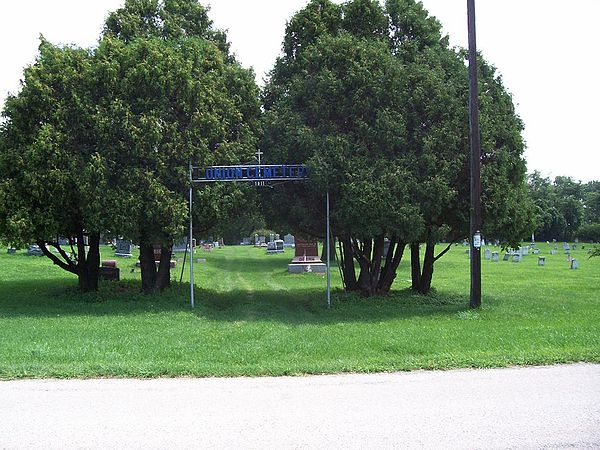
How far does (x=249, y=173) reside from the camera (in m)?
15.4

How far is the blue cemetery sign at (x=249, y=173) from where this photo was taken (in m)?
15.3

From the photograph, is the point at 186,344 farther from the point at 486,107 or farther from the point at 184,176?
the point at 486,107

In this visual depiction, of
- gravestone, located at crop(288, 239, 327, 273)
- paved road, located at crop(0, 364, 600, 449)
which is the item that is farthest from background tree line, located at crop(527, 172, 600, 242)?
paved road, located at crop(0, 364, 600, 449)

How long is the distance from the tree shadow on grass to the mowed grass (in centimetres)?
3

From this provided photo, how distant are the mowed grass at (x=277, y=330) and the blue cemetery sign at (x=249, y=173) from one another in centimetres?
328

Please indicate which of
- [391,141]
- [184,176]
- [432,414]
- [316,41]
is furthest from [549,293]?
[432,414]

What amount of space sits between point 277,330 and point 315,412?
573cm

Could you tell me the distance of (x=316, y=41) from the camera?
16.8 m

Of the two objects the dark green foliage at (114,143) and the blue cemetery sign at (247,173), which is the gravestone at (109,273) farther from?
the blue cemetery sign at (247,173)

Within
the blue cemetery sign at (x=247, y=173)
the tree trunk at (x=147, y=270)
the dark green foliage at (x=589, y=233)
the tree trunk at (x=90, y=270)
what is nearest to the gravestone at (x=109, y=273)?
the tree trunk at (x=90, y=270)

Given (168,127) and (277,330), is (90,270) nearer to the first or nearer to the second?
(168,127)

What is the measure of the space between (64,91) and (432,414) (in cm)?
1295

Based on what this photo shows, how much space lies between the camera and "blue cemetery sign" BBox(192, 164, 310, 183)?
50.2 feet

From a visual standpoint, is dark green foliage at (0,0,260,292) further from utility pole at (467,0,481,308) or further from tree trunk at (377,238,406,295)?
utility pole at (467,0,481,308)
